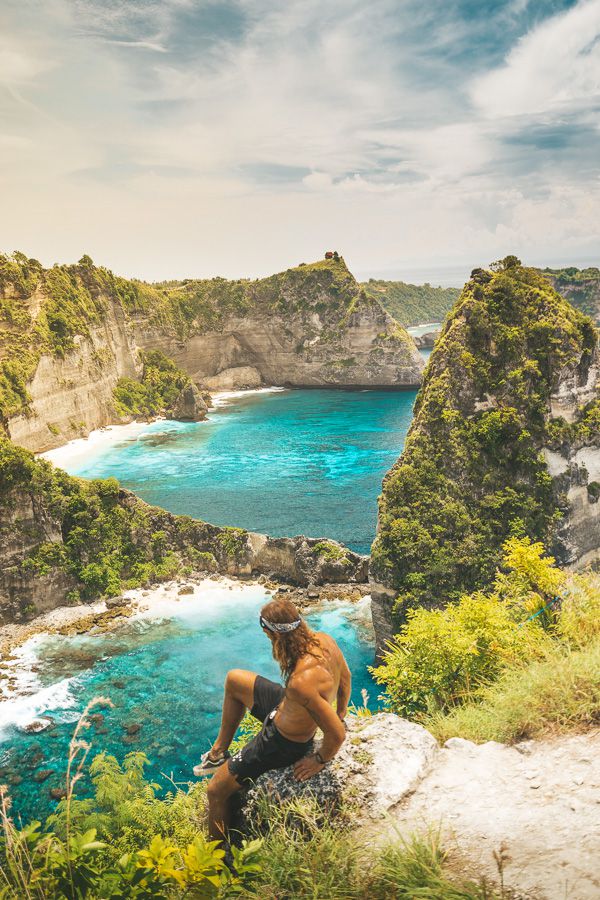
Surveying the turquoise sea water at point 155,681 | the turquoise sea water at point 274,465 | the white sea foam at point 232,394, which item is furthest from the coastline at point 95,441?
the turquoise sea water at point 155,681

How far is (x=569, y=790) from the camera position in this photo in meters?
5.39

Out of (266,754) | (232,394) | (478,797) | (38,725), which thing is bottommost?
(38,725)

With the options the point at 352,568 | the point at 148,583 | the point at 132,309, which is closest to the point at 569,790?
the point at 352,568

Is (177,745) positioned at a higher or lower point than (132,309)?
lower

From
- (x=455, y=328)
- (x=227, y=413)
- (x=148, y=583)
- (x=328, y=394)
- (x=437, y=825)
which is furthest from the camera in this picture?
(x=328, y=394)

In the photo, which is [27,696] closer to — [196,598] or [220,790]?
[196,598]

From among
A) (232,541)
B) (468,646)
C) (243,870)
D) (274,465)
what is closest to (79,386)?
(274,465)

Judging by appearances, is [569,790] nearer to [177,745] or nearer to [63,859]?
[63,859]

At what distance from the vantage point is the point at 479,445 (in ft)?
102

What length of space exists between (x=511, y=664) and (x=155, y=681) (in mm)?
23485

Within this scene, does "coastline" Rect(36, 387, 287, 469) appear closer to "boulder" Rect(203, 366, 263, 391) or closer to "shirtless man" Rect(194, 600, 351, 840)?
"boulder" Rect(203, 366, 263, 391)

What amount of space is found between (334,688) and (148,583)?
112 feet

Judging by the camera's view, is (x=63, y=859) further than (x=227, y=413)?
No

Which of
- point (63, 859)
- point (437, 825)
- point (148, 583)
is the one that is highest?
point (63, 859)
